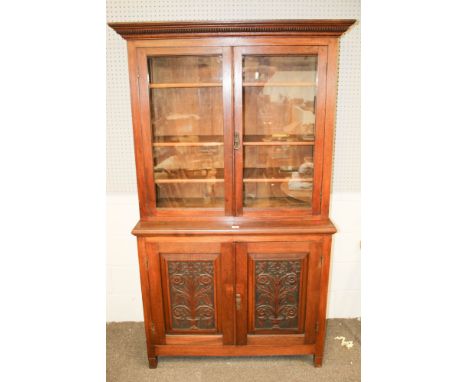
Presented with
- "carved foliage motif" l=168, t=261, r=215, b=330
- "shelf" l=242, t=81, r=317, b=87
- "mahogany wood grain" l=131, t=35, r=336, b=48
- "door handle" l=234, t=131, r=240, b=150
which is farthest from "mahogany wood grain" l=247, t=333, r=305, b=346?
"mahogany wood grain" l=131, t=35, r=336, b=48

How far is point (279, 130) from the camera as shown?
1716 millimetres

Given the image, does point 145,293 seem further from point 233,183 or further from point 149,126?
point 149,126

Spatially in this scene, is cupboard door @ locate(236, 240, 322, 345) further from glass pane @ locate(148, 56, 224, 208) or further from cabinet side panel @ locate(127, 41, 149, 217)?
cabinet side panel @ locate(127, 41, 149, 217)

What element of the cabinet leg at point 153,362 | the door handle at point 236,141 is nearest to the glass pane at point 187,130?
the door handle at point 236,141

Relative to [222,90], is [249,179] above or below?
below

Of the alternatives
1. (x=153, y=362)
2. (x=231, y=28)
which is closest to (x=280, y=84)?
(x=231, y=28)

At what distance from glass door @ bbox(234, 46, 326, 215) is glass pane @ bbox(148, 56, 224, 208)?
0.14 meters

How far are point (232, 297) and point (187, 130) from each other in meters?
1.00

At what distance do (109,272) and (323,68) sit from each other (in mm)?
1945

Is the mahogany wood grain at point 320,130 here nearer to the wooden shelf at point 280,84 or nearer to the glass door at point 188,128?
the wooden shelf at point 280,84

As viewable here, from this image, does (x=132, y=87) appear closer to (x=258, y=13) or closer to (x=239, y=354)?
(x=258, y=13)

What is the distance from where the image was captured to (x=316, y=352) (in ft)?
5.89

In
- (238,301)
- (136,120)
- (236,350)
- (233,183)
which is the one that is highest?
(136,120)
